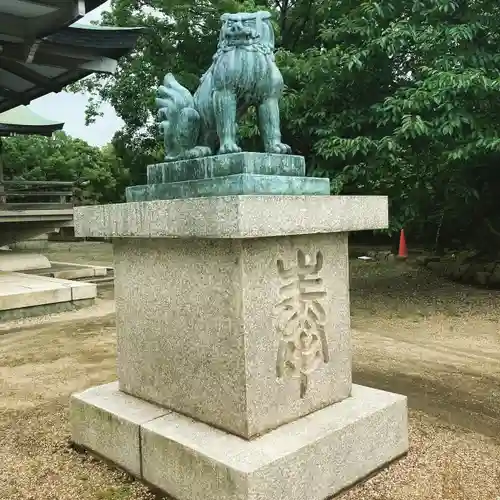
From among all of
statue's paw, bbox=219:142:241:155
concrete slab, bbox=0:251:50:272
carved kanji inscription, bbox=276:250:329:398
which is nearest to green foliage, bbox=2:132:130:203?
concrete slab, bbox=0:251:50:272

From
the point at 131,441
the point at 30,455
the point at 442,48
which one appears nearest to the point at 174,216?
the point at 131,441

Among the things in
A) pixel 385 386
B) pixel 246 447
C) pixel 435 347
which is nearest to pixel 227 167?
pixel 246 447

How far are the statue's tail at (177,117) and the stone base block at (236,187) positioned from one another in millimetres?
253

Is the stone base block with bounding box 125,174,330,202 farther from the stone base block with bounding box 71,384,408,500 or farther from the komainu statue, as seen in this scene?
the stone base block with bounding box 71,384,408,500

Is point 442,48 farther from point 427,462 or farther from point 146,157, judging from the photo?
point 146,157

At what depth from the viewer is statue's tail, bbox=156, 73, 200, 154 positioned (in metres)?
2.63

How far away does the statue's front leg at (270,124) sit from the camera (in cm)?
257

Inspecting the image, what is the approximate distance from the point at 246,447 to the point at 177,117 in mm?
1588

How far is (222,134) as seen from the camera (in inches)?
96.9

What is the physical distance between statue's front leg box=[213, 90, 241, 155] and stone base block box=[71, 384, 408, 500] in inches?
50.9

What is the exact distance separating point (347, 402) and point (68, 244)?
723 inches

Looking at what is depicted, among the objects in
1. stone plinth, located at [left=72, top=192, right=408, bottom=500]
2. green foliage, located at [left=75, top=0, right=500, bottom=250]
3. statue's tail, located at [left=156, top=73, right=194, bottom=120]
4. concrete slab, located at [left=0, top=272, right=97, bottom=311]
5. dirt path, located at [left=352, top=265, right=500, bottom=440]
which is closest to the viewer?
stone plinth, located at [left=72, top=192, right=408, bottom=500]

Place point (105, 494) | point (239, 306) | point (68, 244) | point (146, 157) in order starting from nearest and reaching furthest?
1. point (239, 306)
2. point (105, 494)
3. point (146, 157)
4. point (68, 244)

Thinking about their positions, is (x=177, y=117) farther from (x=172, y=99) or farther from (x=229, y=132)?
(x=229, y=132)
